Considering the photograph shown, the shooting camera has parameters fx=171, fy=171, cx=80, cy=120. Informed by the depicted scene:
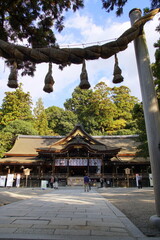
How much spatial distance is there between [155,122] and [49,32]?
4.01 meters

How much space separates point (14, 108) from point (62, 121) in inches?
467

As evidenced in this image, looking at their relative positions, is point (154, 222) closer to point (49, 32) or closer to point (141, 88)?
point (141, 88)

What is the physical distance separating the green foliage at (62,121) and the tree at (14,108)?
672 centimetres

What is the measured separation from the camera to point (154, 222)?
2941mm

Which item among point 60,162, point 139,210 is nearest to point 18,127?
point 60,162

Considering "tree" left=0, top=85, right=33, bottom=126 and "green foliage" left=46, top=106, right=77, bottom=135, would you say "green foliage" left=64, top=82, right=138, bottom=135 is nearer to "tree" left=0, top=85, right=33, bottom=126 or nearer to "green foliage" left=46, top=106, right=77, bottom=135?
"green foliage" left=46, top=106, right=77, bottom=135

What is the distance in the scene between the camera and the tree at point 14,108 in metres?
34.6

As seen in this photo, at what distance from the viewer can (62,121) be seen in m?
42.5

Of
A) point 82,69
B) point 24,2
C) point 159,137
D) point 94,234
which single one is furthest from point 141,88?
→ point 24,2

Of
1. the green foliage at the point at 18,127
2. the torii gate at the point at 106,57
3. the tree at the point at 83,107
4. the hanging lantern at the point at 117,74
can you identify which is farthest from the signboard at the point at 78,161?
the tree at the point at 83,107

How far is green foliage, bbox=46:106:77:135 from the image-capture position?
136ft

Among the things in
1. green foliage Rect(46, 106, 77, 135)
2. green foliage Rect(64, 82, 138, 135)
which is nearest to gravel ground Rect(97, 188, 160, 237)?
green foliage Rect(64, 82, 138, 135)

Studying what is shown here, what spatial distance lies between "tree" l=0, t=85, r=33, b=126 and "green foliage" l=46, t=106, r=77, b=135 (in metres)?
6.72

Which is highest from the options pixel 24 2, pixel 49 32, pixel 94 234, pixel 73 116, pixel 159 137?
pixel 73 116
